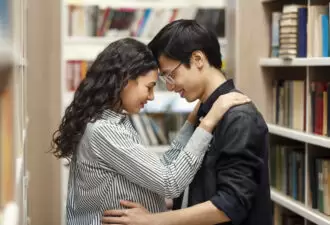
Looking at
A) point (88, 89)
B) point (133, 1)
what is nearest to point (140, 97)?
point (88, 89)

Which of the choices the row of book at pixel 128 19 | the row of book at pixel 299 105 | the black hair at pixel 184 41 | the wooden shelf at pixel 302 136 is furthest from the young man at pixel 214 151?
the row of book at pixel 128 19

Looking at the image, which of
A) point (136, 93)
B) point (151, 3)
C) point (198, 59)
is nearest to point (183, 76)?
point (198, 59)

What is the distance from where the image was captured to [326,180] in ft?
8.63

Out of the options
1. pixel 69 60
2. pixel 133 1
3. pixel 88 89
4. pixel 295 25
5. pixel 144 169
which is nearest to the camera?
pixel 144 169

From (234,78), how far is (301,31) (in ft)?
2.09

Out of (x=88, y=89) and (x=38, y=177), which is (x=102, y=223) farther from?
(x=38, y=177)

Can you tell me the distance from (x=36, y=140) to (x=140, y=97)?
5.80ft

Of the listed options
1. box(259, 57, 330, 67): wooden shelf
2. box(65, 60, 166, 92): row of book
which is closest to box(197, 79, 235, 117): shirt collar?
box(259, 57, 330, 67): wooden shelf

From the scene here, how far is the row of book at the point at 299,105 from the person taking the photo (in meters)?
2.63

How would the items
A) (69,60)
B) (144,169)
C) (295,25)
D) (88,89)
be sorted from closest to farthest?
(144,169), (88,89), (295,25), (69,60)

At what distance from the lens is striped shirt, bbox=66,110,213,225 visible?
1560 mm

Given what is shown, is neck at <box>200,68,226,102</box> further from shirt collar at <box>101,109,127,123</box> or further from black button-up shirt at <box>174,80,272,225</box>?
shirt collar at <box>101,109,127,123</box>

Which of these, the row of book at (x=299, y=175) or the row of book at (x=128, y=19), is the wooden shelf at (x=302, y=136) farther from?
the row of book at (x=128, y=19)

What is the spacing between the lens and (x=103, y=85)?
1.64 meters
